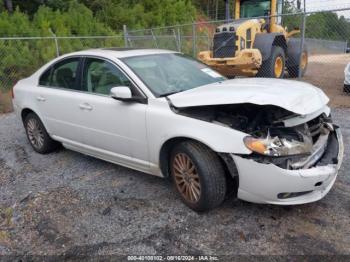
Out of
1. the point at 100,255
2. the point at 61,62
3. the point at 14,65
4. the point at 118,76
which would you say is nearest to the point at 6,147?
the point at 61,62

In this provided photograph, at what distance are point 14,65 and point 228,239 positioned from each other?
10.0m

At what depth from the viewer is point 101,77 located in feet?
13.4

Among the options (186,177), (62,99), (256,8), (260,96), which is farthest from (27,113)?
(256,8)

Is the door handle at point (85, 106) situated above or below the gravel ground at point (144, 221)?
above

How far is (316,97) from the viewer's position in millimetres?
3400

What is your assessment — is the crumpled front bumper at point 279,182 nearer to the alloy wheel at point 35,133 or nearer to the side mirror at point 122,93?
the side mirror at point 122,93

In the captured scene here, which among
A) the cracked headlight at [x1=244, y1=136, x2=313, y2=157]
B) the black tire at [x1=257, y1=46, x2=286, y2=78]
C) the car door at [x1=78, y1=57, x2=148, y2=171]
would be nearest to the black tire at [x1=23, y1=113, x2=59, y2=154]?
the car door at [x1=78, y1=57, x2=148, y2=171]

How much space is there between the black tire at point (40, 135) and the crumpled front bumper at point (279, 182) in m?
3.23

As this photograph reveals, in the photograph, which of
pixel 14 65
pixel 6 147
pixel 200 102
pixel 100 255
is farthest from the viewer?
pixel 14 65

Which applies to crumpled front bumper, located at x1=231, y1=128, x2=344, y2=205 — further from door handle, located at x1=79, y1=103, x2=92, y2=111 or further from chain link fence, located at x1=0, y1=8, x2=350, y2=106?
chain link fence, located at x1=0, y1=8, x2=350, y2=106

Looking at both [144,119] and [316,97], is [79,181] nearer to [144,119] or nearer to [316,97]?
[144,119]

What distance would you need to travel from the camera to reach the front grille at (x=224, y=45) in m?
9.17

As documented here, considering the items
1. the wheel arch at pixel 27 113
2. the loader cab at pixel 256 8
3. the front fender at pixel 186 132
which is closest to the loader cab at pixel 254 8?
the loader cab at pixel 256 8

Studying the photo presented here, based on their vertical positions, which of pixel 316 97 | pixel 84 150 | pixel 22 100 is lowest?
pixel 84 150
